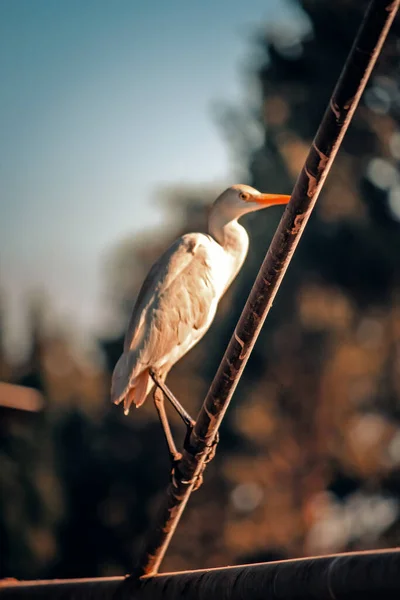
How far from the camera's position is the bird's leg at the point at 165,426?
3610mm

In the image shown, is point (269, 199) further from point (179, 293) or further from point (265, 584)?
point (265, 584)

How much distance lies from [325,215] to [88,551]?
23.1 feet

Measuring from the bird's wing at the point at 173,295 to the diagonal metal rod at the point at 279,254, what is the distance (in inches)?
35.6

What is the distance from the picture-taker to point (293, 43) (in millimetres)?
17047

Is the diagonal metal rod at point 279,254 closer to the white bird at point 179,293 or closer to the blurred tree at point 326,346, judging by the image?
the white bird at point 179,293

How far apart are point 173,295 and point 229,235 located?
0.33 meters

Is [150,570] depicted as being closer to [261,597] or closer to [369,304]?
[261,597]

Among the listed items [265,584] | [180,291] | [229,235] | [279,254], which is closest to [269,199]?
[229,235]

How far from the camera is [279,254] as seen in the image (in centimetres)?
241

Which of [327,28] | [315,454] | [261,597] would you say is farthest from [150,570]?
[327,28]

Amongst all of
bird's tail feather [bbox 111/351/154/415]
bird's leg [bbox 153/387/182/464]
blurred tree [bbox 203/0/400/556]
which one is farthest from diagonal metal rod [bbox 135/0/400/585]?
blurred tree [bbox 203/0/400/556]

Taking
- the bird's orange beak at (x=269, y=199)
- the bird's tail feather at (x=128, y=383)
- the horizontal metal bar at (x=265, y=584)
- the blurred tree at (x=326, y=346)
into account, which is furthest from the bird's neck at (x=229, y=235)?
the blurred tree at (x=326, y=346)

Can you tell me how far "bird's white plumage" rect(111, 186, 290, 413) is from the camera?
3951 mm

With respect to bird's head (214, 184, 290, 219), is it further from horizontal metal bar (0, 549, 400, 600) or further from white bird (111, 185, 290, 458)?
horizontal metal bar (0, 549, 400, 600)
